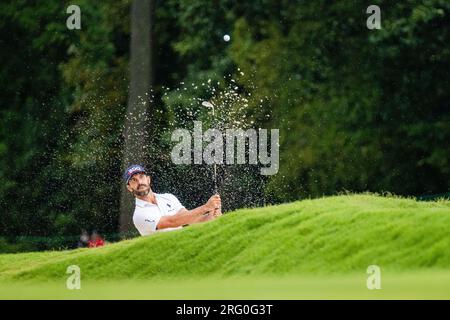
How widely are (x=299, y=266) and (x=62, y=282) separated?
7.43 feet

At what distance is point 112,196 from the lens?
77.7ft

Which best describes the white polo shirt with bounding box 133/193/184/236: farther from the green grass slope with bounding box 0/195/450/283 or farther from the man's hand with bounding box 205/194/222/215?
the green grass slope with bounding box 0/195/450/283

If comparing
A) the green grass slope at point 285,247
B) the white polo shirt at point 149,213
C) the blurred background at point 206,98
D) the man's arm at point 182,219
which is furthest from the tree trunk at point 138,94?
the green grass slope at point 285,247

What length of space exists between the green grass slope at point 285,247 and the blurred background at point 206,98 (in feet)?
28.9

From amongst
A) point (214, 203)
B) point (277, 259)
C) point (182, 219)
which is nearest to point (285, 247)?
point (277, 259)

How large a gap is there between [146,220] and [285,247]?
2.62 meters

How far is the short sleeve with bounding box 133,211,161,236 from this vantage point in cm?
1323

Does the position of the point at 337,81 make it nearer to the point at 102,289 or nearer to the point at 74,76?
the point at 74,76

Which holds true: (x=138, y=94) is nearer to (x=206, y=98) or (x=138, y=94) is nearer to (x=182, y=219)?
(x=206, y=98)

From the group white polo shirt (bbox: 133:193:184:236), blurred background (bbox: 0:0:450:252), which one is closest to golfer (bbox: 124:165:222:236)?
white polo shirt (bbox: 133:193:184:236)

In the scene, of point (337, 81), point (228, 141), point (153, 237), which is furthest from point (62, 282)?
point (337, 81)

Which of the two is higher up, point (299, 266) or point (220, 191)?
point (220, 191)

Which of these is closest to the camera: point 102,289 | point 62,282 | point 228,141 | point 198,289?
point 198,289

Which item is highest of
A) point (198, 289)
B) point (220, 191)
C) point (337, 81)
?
point (337, 81)
